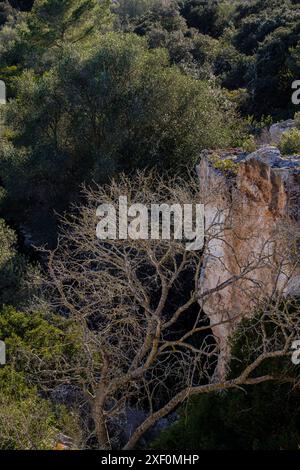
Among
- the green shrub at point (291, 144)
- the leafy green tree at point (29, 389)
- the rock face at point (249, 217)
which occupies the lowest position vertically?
the leafy green tree at point (29, 389)

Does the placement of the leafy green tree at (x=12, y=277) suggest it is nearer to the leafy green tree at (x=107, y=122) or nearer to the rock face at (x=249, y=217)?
the leafy green tree at (x=107, y=122)

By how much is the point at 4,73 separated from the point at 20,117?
40.6 ft

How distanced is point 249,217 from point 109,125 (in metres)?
9.06

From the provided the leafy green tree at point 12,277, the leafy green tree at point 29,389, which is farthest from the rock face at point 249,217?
the leafy green tree at point 12,277

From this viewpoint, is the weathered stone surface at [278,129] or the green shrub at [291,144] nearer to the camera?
the green shrub at [291,144]

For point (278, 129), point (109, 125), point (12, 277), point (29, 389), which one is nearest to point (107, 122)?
point (109, 125)

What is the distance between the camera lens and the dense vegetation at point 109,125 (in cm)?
976

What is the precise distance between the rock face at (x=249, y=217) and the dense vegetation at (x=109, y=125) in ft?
5.91

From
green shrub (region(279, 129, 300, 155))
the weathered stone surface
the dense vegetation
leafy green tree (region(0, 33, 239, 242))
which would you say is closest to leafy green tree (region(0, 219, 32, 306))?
the dense vegetation

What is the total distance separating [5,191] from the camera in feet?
66.9

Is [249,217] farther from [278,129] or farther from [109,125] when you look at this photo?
[109,125]

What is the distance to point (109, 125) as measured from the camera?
18766 mm

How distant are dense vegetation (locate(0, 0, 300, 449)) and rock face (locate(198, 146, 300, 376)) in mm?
1801

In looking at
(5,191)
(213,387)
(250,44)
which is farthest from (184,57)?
(213,387)
